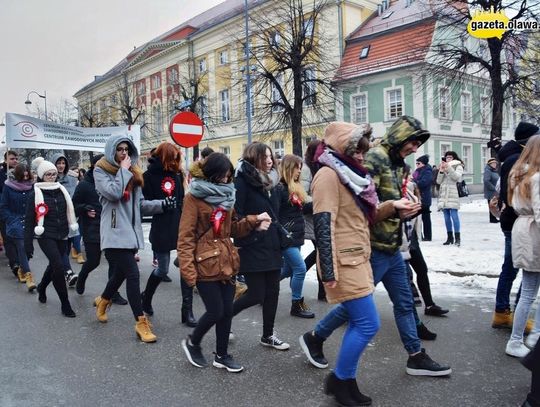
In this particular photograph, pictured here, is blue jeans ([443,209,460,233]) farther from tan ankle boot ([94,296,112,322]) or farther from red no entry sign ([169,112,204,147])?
tan ankle boot ([94,296,112,322])

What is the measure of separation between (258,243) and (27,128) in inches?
343

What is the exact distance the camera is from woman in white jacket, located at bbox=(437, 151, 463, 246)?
10.5 meters

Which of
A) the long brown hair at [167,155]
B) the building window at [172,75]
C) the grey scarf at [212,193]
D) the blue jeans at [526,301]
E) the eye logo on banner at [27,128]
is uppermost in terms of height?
→ the building window at [172,75]

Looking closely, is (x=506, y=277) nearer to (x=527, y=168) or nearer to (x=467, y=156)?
(x=527, y=168)

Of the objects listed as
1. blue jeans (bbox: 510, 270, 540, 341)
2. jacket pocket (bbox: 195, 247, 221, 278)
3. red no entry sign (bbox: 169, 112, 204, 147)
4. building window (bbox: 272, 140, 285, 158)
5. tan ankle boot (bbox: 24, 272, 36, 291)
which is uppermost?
building window (bbox: 272, 140, 285, 158)

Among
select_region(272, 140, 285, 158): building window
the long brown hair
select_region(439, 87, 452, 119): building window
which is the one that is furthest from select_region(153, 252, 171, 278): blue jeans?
select_region(272, 140, 285, 158): building window

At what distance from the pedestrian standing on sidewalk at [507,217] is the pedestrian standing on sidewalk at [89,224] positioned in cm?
434

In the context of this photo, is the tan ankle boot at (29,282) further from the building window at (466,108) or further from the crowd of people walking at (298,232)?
the building window at (466,108)

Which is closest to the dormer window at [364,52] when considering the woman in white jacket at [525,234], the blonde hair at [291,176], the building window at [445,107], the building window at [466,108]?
the building window at [445,107]

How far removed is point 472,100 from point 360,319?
33.6 metres

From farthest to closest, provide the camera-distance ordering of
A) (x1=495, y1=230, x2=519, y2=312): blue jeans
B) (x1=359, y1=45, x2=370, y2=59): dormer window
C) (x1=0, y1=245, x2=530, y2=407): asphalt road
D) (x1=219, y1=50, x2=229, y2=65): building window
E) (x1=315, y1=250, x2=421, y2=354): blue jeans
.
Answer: (x1=219, y1=50, x2=229, y2=65): building window, (x1=359, y1=45, x2=370, y2=59): dormer window, (x1=495, y1=230, x2=519, y2=312): blue jeans, (x1=315, y1=250, x2=421, y2=354): blue jeans, (x1=0, y1=245, x2=530, y2=407): asphalt road

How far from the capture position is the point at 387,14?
3512 cm

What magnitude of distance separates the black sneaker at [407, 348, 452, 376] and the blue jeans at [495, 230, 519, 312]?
1.38m

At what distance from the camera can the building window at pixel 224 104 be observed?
143 ft
